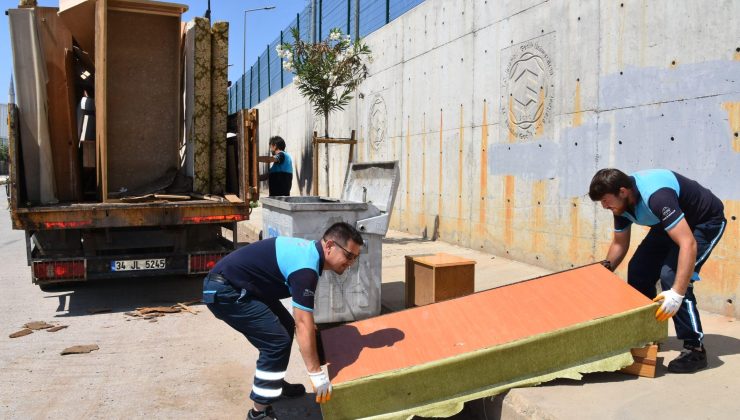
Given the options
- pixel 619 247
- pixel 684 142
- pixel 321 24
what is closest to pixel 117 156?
pixel 619 247

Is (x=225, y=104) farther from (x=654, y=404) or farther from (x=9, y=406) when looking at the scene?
(x=654, y=404)

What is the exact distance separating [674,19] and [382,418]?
4280 millimetres

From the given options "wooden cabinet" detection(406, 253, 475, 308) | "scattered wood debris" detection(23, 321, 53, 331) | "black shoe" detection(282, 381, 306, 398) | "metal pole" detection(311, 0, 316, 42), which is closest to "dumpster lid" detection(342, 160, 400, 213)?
"wooden cabinet" detection(406, 253, 475, 308)

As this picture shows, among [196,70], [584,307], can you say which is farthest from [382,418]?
[196,70]

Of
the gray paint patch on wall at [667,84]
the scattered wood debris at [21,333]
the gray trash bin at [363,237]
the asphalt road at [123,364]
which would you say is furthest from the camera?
the scattered wood debris at [21,333]

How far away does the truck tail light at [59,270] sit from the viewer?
5.92 metres

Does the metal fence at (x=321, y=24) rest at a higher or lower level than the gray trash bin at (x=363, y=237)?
higher

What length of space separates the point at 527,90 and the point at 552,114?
0.58 metres

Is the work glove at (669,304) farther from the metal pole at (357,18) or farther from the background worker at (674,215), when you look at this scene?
the metal pole at (357,18)

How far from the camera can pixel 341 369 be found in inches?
128

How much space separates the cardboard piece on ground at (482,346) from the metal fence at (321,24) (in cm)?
759

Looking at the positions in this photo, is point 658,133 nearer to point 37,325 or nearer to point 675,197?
point 675,197

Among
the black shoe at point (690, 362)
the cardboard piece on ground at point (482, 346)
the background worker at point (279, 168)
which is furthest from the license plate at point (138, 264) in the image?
the black shoe at point (690, 362)

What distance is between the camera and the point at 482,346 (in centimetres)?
334
